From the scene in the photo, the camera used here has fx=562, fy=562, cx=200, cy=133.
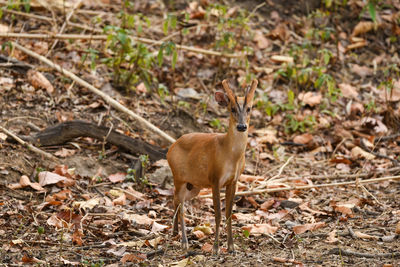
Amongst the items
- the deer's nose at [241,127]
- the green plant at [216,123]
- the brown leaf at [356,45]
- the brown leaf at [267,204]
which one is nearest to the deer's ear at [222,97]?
the deer's nose at [241,127]

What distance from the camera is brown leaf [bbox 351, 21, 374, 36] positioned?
10.9 m

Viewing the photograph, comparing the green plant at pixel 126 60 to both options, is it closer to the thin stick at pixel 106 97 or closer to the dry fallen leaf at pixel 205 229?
the thin stick at pixel 106 97

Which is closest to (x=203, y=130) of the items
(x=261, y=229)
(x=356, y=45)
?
(x=261, y=229)

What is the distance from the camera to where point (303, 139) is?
824 centimetres

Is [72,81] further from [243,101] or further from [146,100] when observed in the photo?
[243,101]

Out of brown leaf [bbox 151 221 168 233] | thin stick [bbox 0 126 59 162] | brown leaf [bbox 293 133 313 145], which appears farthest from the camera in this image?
brown leaf [bbox 293 133 313 145]

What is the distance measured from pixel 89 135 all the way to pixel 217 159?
2.57 m

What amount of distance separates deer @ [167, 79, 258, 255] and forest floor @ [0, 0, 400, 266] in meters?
0.32

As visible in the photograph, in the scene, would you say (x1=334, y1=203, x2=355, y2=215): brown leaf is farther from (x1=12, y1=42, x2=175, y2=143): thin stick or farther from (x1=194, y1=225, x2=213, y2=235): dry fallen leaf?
(x1=12, y1=42, x2=175, y2=143): thin stick

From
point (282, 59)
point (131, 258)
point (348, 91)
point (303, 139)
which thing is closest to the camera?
point (131, 258)

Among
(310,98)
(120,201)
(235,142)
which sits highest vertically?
(235,142)

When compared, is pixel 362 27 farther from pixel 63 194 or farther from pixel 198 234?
pixel 63 194

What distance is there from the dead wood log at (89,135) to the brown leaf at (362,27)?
5.74 metres

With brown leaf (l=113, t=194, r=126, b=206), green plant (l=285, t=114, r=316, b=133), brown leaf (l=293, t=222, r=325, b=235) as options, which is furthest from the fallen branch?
green plant (l=285, t=114, r=316, b=133)
